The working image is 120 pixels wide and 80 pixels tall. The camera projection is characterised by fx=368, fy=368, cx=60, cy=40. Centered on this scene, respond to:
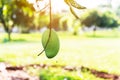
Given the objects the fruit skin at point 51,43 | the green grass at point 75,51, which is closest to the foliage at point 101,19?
the green grass at point 75,51

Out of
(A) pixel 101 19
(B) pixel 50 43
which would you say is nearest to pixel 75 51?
(A) pixel 101 19

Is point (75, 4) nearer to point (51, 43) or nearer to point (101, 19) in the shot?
point (51, 43)

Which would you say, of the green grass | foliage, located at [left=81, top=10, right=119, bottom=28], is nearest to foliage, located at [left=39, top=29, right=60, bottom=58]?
the green grass

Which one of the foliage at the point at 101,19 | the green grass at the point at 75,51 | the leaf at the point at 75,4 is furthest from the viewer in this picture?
the foliage at the point at 101,19

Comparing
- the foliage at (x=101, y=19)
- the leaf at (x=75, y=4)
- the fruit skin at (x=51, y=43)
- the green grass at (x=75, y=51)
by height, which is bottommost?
the green grass at (x=75, y=51)

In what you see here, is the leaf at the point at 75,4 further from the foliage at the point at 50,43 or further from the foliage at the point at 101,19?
the foliage at the point at 101,19

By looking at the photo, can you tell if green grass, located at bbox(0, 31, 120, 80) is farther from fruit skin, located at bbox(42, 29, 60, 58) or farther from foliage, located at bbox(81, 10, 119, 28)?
fruit skin, located at bbox(42, 29, 60, 58)
